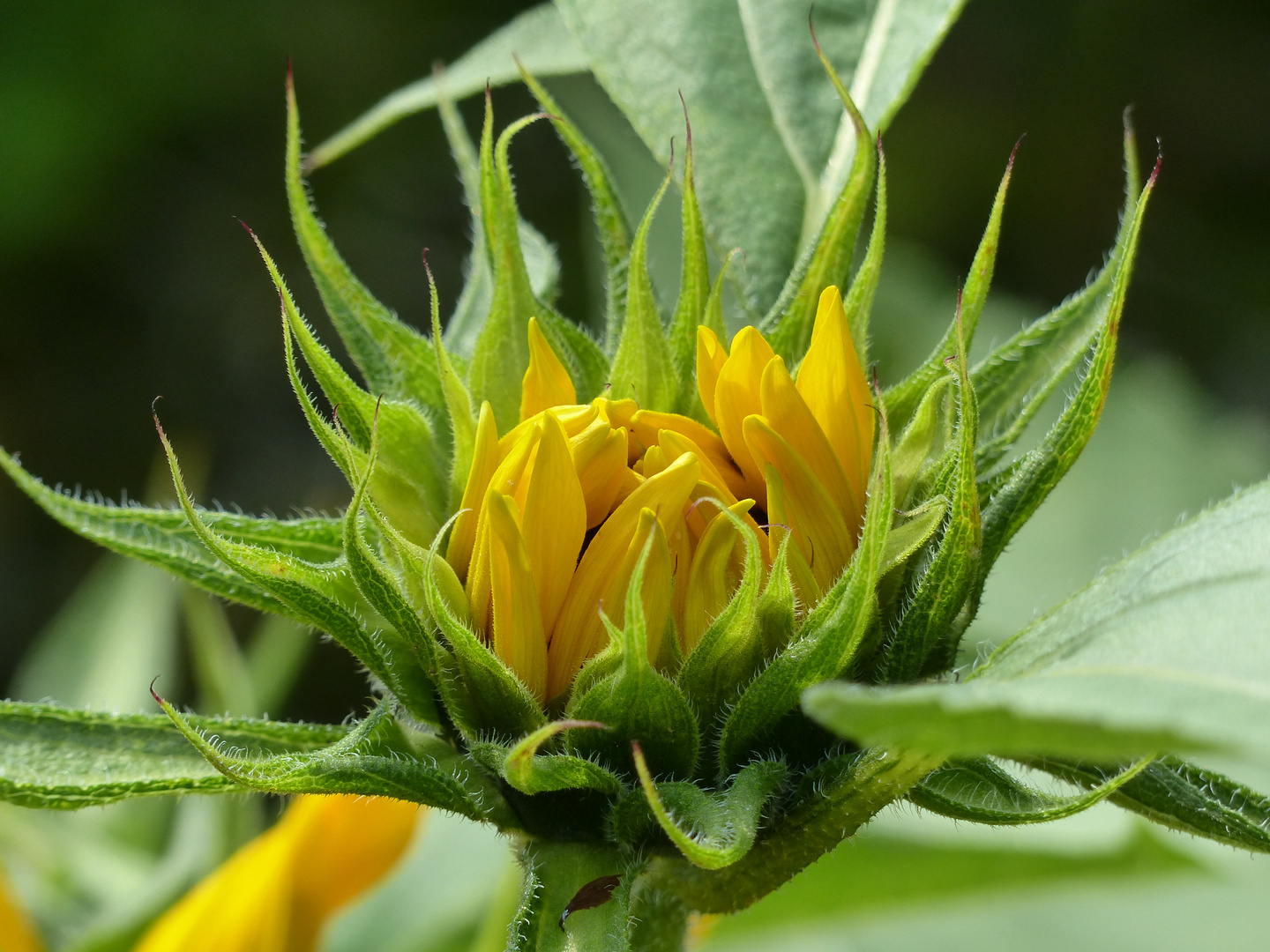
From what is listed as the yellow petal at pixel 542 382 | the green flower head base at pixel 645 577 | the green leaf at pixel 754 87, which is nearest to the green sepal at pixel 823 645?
the green flower head base at pixel 645 577

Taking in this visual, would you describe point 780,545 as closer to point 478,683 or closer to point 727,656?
point 727,656

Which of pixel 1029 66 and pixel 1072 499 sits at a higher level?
pixel 1029 66

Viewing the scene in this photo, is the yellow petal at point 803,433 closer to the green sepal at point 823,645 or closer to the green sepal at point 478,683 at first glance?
the green sepal at point 823,645

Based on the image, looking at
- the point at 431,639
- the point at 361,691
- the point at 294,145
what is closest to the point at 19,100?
the point at 361,691

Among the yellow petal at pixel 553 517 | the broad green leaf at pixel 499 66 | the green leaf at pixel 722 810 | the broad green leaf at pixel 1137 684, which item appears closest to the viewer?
the broad green leaf at pixel 1137 684

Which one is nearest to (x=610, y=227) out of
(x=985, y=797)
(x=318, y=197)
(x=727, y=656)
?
(x=727, y=656)

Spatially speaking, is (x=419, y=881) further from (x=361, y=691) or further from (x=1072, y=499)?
(x=361, y=691)

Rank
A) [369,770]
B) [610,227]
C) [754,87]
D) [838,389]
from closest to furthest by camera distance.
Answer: [369,770], [838,389], [610,227], [754,87]

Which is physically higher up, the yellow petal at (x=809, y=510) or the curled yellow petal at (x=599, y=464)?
the curled yellow petal at (x=599, y=464)
